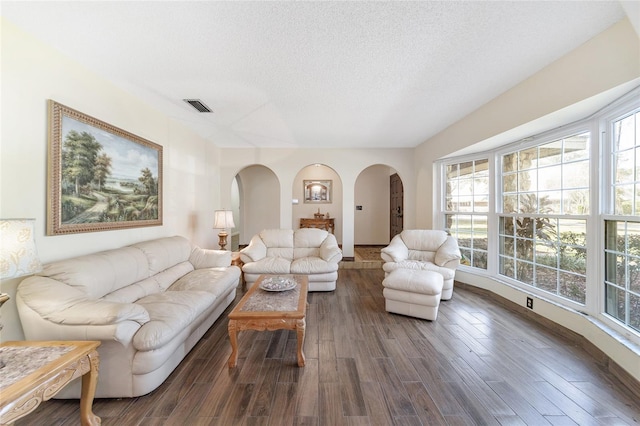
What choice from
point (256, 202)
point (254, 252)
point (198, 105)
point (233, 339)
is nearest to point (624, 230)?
point (233, 339)

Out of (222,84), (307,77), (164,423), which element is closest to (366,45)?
A: (307,77)

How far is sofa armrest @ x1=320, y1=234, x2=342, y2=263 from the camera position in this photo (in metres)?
3.88

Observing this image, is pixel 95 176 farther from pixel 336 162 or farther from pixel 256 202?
pixel 256 202

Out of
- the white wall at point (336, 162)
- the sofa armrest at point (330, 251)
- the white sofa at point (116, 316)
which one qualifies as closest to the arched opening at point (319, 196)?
the white wall at point (336, 162)

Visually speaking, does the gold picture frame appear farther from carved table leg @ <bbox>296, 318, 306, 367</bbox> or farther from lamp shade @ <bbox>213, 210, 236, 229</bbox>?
carved table leg @ <bbox>296, 318, 306, 367</bbox>

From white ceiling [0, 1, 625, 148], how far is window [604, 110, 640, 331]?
0.89 metres

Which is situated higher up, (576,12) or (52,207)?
(576,12)

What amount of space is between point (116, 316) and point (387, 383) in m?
1.93

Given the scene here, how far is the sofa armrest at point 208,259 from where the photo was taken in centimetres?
329

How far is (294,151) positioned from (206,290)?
3470 mm

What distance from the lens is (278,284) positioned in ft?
8.50

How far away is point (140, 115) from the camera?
296 centimetres

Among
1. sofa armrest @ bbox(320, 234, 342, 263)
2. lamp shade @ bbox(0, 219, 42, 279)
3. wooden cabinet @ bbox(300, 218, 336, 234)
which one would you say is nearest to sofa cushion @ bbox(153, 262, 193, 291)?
lamp shade @ bbox(0, 219, 42, 279)

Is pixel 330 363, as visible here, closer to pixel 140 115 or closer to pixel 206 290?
pixel 206 290
